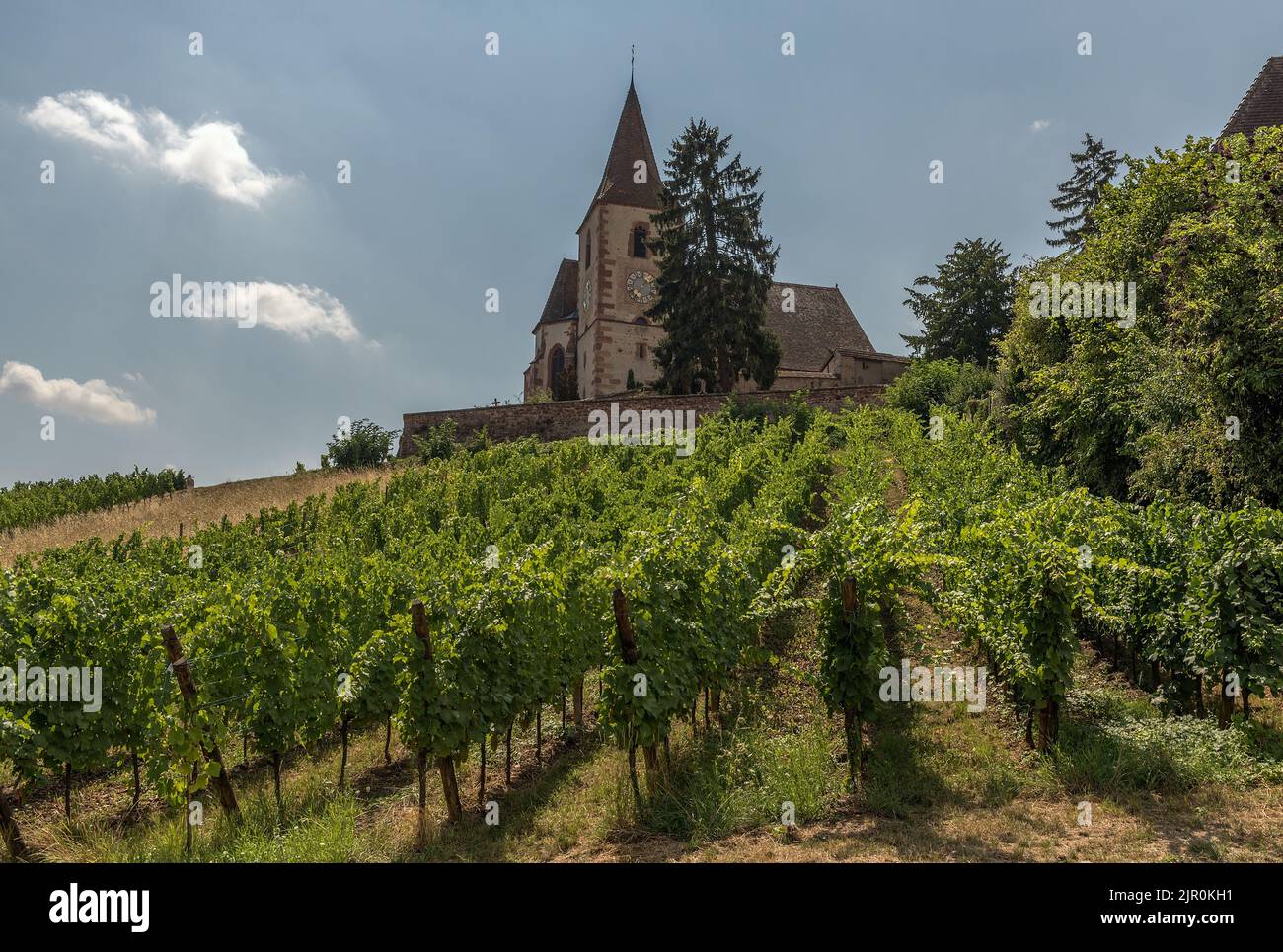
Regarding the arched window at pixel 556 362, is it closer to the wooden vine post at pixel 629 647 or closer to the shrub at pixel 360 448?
the shrub at pixel 360 448

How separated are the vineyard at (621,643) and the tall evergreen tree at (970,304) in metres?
28.7

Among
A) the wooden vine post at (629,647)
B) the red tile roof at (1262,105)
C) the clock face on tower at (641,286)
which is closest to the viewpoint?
the wooden vine post at (629,647)

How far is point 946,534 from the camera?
9.80 m

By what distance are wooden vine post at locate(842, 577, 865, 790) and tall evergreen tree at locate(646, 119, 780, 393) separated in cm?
2620

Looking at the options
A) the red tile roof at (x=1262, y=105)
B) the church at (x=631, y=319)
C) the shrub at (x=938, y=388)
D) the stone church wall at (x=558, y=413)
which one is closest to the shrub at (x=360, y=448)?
the stone church wall at (x=558, y=413)

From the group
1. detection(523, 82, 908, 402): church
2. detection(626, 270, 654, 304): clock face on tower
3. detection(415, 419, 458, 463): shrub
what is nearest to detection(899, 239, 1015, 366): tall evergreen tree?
detection(523, 82, 908, 402): church

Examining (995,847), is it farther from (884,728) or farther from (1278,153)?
(1278,153)

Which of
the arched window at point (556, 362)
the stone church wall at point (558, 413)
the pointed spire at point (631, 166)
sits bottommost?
the stone church wall at point (558, 413)

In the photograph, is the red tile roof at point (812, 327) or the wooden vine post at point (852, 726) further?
the red tile roof at point (812, 327)

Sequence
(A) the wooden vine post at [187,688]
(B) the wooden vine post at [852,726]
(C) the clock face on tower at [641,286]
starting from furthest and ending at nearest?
(C) the clock face on tower at [641,286]
(B) the wooden vine post at [852,726]
(A) the wooden vine post at [187,688]

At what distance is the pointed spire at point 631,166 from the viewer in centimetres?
4197

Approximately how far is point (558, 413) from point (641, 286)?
12.2 m

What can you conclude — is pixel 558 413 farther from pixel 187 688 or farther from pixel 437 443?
pixel 187 688

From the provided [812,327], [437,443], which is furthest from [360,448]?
[812,327]
